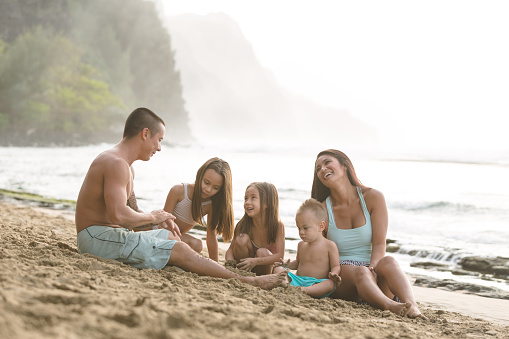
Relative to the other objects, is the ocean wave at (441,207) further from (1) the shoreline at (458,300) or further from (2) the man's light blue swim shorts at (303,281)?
(2) the man's light blue swim shorts at (303,281)

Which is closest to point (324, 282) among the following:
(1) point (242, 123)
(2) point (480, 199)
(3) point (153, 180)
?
(2) point (480, 199)

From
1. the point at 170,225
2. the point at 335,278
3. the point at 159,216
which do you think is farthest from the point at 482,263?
the point at 159,216

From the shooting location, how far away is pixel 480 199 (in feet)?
38.8

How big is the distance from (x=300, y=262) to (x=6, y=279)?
209cm

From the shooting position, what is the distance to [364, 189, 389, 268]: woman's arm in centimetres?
362

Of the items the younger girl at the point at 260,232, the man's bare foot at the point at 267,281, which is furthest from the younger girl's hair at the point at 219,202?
the man's bare foot at the point at 267,281

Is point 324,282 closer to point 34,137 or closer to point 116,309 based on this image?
point 116,309

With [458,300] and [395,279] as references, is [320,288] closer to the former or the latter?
[395,279]

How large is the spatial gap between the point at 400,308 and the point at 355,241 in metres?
0.70

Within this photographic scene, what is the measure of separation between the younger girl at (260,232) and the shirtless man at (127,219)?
72 centimetres

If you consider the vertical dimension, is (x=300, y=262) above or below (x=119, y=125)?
below

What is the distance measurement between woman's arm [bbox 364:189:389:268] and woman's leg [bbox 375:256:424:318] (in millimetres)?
164

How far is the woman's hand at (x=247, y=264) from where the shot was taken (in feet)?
13.5

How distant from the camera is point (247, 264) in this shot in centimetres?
413
